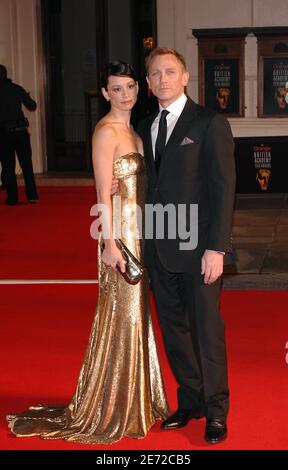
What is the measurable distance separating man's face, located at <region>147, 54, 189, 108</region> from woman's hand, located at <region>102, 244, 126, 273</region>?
0.68 metres

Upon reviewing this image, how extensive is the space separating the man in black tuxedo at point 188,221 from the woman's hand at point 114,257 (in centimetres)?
17

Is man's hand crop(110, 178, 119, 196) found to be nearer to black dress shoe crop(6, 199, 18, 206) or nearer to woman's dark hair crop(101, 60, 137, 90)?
woman's dark hair crop(101, 60, 137, 90)

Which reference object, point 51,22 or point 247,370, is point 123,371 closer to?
point 247,370

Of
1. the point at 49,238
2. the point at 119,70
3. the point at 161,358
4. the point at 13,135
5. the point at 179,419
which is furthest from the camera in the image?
the point at 13,135

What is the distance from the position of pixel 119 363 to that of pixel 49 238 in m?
5.56

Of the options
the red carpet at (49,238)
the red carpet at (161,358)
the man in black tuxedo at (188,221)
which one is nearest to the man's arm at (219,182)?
the man in black tuxedo at (188,221)

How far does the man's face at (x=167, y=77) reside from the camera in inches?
164

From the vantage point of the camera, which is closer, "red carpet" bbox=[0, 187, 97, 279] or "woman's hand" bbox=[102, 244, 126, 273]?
"woman's hand" bbox=[102, 244, 126, 273]

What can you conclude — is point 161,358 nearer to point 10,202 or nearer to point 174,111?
point 174,111

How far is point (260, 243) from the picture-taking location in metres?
9.13

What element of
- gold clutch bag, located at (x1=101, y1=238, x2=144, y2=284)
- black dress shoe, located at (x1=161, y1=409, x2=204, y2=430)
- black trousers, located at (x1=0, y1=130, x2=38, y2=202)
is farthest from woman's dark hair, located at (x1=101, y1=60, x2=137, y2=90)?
black trousers, located at (x1=0, y1=130, x2=38, y2=202)

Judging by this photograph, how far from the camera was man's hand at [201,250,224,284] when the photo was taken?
4121 mm

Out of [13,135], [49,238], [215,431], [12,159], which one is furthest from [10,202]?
[215,431]

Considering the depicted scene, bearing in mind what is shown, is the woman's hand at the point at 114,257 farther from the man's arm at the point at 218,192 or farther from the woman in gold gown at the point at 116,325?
the man's arm at the point at 218,192
